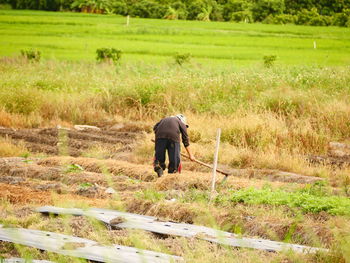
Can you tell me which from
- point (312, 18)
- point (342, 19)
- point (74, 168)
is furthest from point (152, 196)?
point (312, 18)

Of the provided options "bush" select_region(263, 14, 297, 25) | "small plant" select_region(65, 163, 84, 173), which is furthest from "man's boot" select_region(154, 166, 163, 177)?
"bush" select_region(263, 14, 297, 25)

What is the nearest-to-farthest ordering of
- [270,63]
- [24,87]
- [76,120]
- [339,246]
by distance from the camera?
[339,246]
[76,120]
[24,87]
[270,63]

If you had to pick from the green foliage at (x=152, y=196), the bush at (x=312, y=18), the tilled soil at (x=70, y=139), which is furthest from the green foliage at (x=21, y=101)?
the bush at (x=312, y=18)

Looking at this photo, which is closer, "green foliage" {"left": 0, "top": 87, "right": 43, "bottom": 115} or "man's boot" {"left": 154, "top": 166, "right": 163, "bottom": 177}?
"man's boot" {"left": 154, "top": 166, "right": 163, "bottom": 177}

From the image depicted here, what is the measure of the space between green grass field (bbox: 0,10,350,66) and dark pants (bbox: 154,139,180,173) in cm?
2636

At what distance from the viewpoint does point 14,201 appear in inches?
528

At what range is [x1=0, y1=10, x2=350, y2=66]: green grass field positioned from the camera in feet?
152

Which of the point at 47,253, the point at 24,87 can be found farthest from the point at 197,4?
the point at 47,253

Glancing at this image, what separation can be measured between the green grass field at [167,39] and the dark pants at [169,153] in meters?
26.4

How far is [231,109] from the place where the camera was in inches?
995

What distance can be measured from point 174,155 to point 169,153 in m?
0.12

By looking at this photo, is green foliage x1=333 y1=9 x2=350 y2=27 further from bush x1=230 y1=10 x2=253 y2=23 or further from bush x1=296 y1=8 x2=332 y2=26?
bush x1=230 y1=10 x2=253 y2=23

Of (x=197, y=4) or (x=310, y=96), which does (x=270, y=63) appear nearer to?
(x=310, y=96)

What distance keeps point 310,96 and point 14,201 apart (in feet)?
46.8
